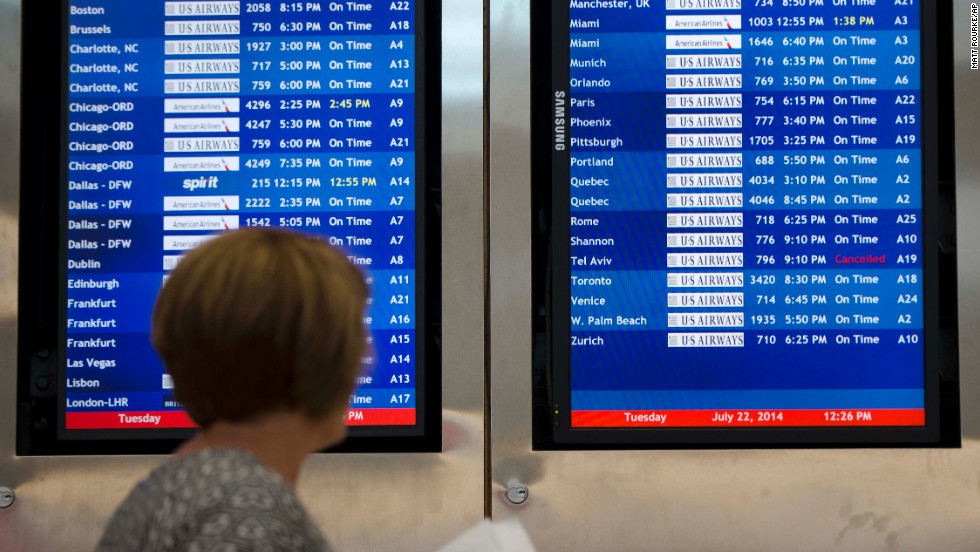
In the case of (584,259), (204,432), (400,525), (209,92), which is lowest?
(400,525)

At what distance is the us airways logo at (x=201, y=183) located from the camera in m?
1.95

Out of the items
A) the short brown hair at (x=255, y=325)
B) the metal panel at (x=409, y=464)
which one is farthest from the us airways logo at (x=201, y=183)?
the short brown hair at (x=255, y=325)

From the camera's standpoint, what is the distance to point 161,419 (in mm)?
1925

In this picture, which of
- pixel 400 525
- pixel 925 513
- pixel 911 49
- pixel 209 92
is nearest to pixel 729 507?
pixel 925 513

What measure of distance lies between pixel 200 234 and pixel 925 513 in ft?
5.34

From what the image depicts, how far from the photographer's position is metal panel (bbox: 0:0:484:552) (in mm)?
1936

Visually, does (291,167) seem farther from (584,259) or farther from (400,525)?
(400,525)

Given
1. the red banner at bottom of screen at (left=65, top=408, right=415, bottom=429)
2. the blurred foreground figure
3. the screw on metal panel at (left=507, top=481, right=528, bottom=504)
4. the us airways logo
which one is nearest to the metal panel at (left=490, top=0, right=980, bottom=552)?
the screw on metal panel at (left=507, top=481, right=528, bottom=504)

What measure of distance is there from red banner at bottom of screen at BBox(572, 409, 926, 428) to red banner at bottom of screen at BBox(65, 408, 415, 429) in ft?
1.22

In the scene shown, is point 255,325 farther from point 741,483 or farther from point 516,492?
point 741,483

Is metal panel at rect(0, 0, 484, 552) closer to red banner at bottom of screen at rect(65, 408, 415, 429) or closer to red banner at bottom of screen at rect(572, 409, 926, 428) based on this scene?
red banner at bottom of screen at rect(65, 408, 415, 429)

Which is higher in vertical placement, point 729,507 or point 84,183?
point 84,183

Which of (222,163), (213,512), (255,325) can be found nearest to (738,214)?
(222,163)

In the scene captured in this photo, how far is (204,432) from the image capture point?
956 millimetres
